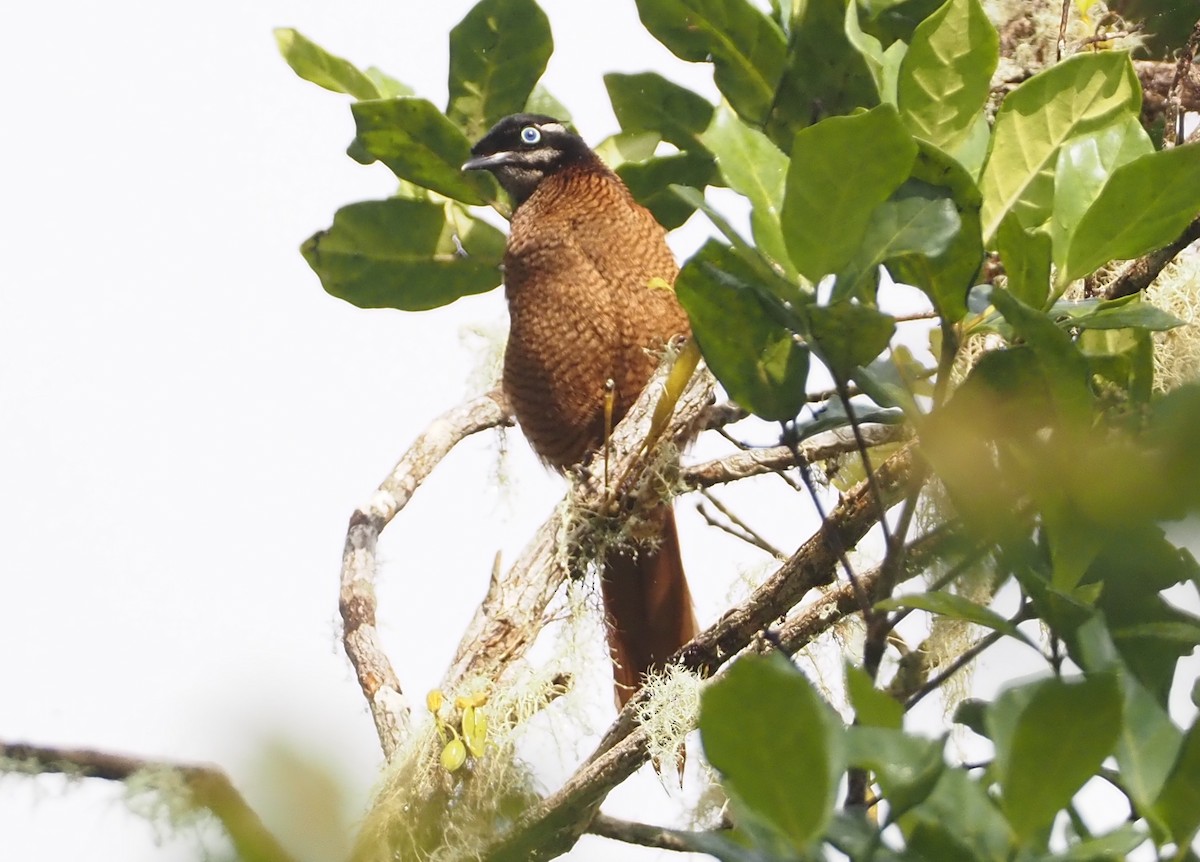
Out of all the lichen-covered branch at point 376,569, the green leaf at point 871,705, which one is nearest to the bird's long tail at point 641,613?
the lichen-covered branch at point 376,569

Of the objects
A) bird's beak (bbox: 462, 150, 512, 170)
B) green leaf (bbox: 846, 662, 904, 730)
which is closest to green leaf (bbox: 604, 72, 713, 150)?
bird's beak (bbox: 462, 150, 512, 170)

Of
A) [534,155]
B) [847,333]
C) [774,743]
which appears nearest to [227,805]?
[774,743]

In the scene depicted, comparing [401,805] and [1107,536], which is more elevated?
[1107,536]

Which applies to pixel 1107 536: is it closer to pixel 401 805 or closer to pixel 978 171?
pixel 978 171

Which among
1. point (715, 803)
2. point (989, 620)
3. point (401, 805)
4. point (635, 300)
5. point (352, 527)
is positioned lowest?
point (715, 803)

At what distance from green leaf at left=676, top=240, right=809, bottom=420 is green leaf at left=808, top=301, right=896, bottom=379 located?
46 millimetres

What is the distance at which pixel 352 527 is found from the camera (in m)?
2.82

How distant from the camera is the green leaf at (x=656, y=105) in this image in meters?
2.08

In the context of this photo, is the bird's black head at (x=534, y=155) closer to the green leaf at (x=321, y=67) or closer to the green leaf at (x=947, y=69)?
the green leaf at (x=321, y=67)

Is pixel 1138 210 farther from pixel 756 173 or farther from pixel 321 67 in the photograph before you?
pixel 321 67

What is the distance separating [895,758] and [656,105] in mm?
1561

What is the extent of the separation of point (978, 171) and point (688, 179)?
1.11 meters

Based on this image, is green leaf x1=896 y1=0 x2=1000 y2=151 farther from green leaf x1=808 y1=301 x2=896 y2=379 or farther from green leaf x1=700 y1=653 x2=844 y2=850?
green leaf x1=700 y1=653 x2=844 y2=850

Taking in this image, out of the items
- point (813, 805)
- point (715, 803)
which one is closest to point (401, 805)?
point (715, 803)
